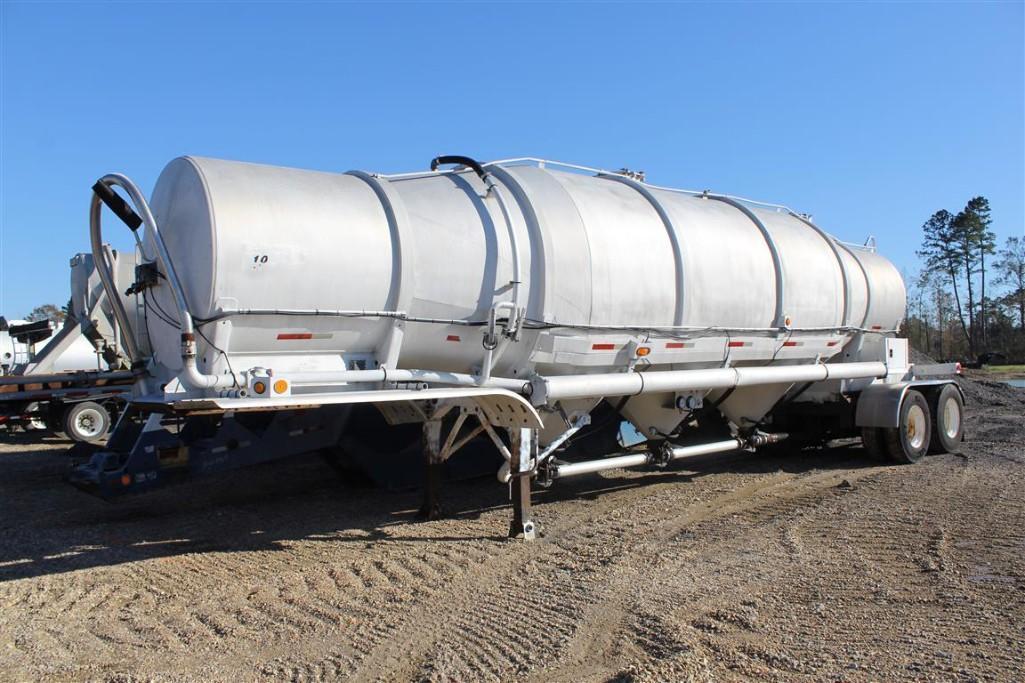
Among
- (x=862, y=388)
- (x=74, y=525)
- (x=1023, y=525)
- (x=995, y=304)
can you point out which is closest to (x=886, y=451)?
(x=862, y=388)

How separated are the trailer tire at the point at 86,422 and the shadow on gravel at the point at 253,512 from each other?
3523mm

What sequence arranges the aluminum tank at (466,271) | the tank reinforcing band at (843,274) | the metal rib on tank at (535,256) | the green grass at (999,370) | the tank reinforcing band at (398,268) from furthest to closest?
the green grass at (999,370) < the tank reinforcing band at (843,274) < the metal rib on tank at (535,256) < the tank reinforcing band at (398,268) < the aluminum tank at (466,271)

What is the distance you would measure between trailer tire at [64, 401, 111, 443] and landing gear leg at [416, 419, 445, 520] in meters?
10.2

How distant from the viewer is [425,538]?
296 inches

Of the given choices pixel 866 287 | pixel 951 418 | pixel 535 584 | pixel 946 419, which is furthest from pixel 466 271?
pixel 951 418

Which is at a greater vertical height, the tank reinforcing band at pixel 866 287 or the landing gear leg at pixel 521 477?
the tank reinforcing band at pixel 866 287

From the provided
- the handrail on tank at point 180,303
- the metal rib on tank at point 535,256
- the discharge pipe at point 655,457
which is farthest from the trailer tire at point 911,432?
the handrail on tank at point 180,303

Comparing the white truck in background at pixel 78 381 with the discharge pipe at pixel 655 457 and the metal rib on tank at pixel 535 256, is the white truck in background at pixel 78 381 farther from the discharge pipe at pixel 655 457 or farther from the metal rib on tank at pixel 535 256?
the metal rib on tank at pixel 535 256

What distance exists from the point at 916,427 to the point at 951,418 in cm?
127

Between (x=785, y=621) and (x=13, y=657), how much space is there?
4664mm

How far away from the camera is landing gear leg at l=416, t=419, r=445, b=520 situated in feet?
25.8

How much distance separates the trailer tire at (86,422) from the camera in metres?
15.7

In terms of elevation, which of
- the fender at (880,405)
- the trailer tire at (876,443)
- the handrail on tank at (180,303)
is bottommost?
the trailer tire at (876,443)

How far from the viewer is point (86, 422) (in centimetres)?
1602
